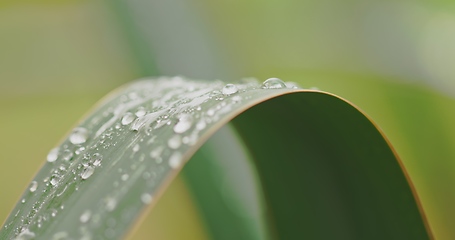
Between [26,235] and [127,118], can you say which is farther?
[127,118]

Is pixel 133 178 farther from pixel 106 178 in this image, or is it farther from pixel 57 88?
pixel 57 88

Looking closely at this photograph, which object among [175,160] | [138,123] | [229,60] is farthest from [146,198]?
[229,60]

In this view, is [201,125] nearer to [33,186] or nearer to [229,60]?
[33,186]

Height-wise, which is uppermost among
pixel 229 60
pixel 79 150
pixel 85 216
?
pixel 229 60

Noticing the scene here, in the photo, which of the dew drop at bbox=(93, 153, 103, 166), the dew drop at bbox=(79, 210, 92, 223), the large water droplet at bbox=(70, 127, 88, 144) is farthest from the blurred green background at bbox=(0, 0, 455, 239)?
the dew drop at bbox=(79, 210, 92, 223)

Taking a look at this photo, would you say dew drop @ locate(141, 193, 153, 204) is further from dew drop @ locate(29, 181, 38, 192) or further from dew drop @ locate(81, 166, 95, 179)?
dew drop @ locate(29, 181, 38, 192)

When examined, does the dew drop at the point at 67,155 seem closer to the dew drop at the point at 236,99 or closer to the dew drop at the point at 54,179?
the dew drop at the point at 54,179
